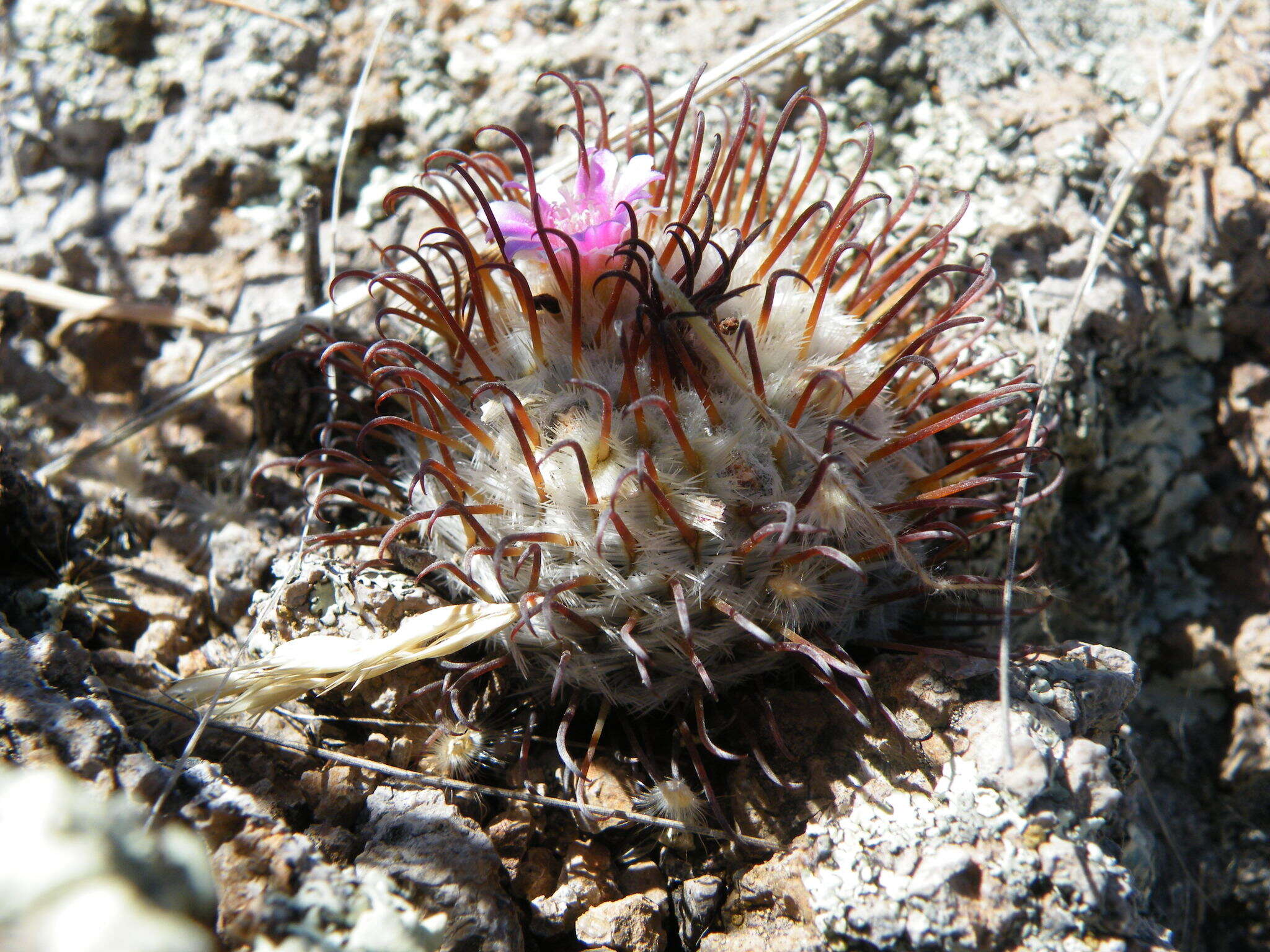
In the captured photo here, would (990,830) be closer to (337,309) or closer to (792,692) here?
(792,692)

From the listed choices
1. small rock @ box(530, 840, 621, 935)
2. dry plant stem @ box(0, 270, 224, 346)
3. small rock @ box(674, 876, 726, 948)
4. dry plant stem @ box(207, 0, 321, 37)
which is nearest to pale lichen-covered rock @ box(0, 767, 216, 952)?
small rock @ box(530, 840, 621, 935)

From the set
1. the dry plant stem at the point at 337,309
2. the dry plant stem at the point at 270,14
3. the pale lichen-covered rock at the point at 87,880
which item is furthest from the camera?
the dry plant stem at the point at 270,14

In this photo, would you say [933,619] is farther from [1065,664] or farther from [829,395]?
[829,395]

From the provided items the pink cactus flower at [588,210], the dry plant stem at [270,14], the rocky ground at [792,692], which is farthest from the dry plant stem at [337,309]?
the dry plant stem at [270,14]

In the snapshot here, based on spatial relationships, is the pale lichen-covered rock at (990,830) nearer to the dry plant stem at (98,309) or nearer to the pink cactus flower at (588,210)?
the pink cactus flower at (588,210)

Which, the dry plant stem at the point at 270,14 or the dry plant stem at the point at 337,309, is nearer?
the dry plant stem at the point at 337,309

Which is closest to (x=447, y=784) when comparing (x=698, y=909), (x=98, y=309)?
(x=698, y=909)

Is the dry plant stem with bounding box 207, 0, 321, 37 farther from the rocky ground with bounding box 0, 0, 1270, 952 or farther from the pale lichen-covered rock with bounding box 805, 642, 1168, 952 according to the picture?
the pale lichen-covered rock with bounding box 805, 642, 1168, 952
